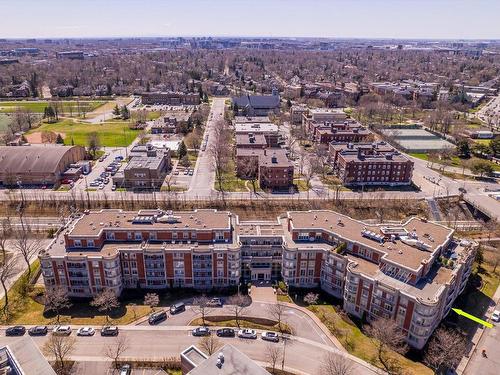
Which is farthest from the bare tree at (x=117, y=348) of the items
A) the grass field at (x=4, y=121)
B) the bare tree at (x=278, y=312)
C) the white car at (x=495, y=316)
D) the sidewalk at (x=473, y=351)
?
the grass field at (x=4, y=121)

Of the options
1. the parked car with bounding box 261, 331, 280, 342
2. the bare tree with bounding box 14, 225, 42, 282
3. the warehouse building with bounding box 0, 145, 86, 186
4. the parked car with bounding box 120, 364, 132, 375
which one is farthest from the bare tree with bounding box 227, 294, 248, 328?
the warehouse building with bounding box 0, 145, 86, 186

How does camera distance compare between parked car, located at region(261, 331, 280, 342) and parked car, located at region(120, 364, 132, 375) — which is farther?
parked car, located at region(261, 331, 280, 342)

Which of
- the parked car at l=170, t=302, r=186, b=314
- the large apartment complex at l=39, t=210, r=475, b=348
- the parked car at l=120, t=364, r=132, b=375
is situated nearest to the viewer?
the parked car at l=120, t=364, r=132, b=375

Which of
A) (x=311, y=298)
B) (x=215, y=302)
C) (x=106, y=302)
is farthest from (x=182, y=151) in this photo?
(x=311, y=298)

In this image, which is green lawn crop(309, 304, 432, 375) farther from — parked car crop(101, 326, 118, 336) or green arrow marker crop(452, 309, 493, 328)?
parked car crop(101, 326, 118, 336)

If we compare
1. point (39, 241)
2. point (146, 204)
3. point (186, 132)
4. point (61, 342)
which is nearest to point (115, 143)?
point (186, 132)

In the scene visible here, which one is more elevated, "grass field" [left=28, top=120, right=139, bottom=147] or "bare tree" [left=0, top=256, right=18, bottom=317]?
"grass field" [left=28, top=120, right=139, bottom=147]

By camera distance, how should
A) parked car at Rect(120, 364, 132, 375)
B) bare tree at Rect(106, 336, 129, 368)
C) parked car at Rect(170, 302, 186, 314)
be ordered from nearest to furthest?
parked car at Rect(120, 364, 132, 375) < bare tree at Rect(106, 336, 129, 368) < parked car at Rect(170, 302, 186, 314)
